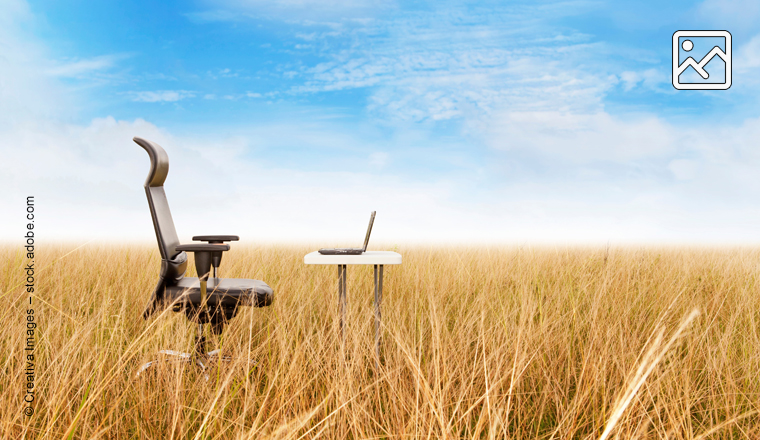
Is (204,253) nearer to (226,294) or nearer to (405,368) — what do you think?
(226,294)

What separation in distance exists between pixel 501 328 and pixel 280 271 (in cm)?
262

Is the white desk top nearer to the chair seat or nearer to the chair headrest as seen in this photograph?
the chair seat

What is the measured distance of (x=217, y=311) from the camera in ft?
8.21

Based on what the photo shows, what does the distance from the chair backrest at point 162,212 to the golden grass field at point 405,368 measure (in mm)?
322

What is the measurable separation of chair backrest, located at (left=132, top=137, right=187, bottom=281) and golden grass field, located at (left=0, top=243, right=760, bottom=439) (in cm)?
32

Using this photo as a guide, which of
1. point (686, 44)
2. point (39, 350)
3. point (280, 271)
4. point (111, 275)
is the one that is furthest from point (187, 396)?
point (686, 44)

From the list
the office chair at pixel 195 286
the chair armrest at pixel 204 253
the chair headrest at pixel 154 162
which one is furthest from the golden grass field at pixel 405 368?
the chair headrest at pixel 154 162

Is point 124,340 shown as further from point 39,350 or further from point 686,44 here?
point 686,44

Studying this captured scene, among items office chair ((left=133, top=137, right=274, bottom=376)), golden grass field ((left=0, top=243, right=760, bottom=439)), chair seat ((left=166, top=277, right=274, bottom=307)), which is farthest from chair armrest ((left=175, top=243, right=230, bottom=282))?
golden grass field ((left=0, top=243, right=760, bottom=439))

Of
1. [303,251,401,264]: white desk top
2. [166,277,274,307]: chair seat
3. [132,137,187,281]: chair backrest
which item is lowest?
[166,277,274,307]: chair seat

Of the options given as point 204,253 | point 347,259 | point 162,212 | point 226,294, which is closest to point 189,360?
point 226,294

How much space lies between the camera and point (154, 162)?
2.49 m

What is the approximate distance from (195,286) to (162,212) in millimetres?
478

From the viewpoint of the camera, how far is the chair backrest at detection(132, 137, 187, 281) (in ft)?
7.84
